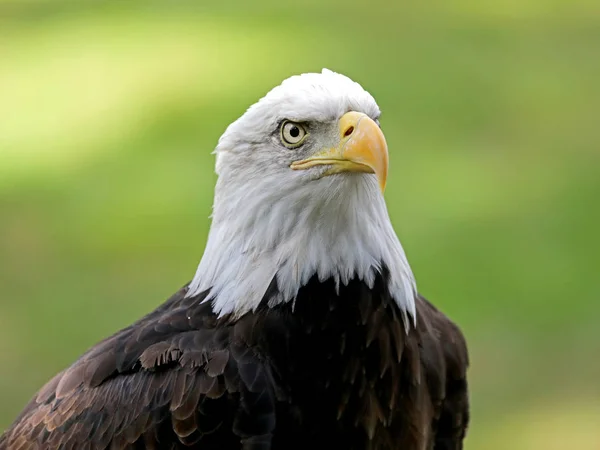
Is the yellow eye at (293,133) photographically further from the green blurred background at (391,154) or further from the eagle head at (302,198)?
the green blurred background at (391,154)

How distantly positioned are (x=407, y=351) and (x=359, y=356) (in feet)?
0.61

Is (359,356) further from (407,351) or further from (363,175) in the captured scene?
(363,175)

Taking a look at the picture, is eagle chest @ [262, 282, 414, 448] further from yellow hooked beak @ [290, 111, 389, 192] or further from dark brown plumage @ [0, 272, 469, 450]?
yellow hooked beak @ [290, 111, 389, 192]

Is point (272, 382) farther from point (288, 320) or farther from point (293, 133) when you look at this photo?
point (293, 133)

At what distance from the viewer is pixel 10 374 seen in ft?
25.0

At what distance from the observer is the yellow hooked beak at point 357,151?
136 inches

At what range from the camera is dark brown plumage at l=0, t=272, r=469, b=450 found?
368 centimetres

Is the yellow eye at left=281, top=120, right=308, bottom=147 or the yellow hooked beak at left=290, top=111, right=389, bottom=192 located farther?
the yellow eye at left=281, top=120, right=308, bottom=147

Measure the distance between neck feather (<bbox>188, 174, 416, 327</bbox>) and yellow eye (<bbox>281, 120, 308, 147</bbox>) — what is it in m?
0.14

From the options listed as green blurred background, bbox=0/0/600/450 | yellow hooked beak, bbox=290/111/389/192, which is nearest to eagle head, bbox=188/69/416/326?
yellow hooked beak, bbox=290/111/389/192

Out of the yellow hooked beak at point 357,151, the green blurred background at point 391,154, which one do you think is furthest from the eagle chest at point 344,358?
the green blurred background at point 391,154

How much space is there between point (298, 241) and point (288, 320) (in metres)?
0.27

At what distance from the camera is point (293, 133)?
3.60 metres

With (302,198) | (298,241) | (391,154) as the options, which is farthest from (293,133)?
(391,154)
